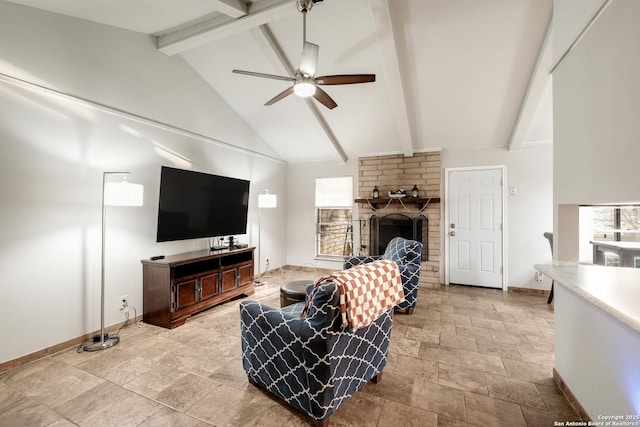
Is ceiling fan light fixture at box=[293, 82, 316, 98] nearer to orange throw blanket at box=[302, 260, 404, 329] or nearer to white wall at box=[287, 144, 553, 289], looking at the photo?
orange throw blanket at box=[302, 260, 404, 329]

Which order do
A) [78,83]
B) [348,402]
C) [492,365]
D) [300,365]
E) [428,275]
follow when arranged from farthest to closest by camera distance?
[428,275] < [78,83] < [492,365] < [348,402] < [300,365]

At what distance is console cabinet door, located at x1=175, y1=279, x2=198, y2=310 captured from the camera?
10.4 feet

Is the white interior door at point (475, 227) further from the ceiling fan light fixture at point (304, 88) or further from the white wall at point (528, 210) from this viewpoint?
the ceiling fan light fixture at point (304, 88)

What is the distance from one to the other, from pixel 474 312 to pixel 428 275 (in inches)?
52.5

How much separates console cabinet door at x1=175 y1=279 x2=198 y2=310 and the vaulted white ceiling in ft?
9.42

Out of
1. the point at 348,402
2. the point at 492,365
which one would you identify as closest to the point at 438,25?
the point at 492,365

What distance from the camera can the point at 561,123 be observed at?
6.48 feet

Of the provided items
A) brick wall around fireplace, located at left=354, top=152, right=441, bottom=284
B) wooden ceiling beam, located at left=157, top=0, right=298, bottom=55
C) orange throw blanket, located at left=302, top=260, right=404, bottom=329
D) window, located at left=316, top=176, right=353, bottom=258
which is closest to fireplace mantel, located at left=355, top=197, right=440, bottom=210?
brick wall around fireplace, located at left=354, top=152, right=441, bottom=284

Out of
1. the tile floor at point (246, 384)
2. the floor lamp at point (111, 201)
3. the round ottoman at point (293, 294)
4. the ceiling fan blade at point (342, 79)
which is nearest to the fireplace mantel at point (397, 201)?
the tile floor at point (246, 384)

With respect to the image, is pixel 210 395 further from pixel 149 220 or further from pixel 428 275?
pixel 428 275

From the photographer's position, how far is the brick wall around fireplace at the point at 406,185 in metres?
4.94

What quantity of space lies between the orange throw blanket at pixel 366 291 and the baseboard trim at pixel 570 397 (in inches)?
49.1

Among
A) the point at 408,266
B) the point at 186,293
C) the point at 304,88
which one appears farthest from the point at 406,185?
the point at 186,293

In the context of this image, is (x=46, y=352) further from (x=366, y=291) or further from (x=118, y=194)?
(x=366, y=291)
